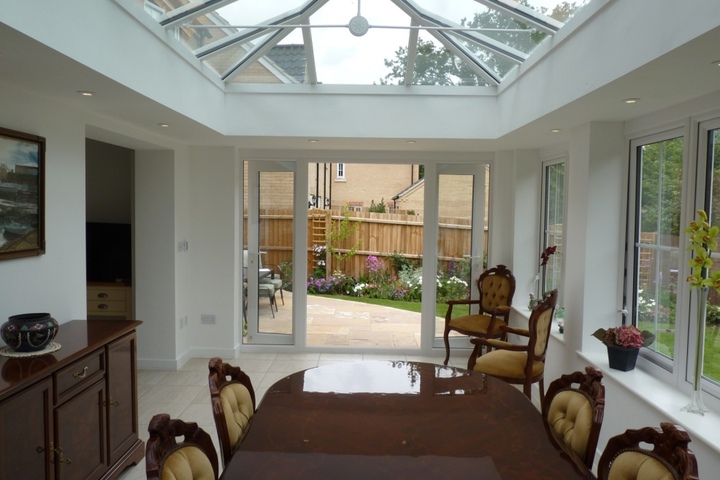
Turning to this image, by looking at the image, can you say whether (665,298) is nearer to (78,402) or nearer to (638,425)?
(638,425)

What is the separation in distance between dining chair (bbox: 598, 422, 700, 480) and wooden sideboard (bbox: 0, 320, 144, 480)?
2.24 m

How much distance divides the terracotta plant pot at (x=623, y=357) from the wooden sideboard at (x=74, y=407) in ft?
9.79

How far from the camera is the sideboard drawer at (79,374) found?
243cm

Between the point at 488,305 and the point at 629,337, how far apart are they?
2.05 m

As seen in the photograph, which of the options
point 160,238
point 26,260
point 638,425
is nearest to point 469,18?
point 638,425

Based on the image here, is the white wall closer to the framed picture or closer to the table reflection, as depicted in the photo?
the framed picture

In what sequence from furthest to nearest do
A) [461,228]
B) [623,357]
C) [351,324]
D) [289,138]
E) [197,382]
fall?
1. [351,324]
2. [461,228]
3. [197,382]
4. [289,138]
5. [623,357]

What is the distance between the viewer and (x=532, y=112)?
3.49 meters

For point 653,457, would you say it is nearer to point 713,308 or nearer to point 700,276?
point 700,276

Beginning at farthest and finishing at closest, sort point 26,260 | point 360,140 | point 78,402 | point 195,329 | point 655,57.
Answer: point 195,329 < point 360,140 < point 26,260 < point 78,402 < point 655,57

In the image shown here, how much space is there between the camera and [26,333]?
94.5 inches

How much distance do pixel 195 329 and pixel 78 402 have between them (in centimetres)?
288

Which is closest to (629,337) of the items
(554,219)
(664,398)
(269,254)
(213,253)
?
(664,398)

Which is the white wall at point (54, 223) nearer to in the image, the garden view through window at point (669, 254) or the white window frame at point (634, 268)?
the garden view through window at point (669, 254)
